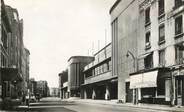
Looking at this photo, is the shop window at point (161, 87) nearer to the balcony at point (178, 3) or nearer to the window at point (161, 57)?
the window at point (161, 57)

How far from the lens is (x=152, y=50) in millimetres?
39594

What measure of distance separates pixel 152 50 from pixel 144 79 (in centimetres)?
362

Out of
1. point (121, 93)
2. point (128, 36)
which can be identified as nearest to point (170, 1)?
point (128, 36)

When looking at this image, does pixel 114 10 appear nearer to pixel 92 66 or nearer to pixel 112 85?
pixel 112 85

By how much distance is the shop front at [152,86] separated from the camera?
35.3 m

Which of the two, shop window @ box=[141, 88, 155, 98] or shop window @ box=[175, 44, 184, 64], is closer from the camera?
shop window @ box=[175, 44, 184, 64]

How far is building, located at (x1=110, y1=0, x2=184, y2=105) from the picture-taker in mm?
33250

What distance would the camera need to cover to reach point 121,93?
54781 mm

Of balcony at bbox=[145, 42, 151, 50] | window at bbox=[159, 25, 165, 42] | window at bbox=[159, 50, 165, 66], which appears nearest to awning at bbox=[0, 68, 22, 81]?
window at bbox=[159, 50, 165, 66]

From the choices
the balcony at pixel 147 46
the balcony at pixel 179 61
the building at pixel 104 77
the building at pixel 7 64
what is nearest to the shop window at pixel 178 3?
the balcony at pixel 179 61

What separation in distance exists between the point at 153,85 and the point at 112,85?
2910cm

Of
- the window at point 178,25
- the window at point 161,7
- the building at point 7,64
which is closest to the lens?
the building at point 7,64

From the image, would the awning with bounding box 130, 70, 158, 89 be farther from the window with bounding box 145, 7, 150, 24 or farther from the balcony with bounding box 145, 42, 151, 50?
the window with bounding box 145, 7, 150, 24

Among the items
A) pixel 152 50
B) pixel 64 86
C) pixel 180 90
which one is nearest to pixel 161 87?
pixel 152 50
